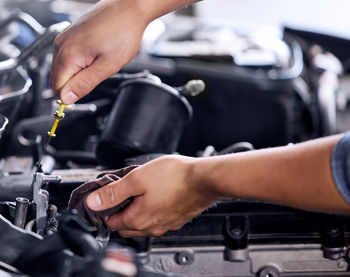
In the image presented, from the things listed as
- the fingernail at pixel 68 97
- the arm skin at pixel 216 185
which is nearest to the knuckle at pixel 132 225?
the arm skin at pixel 216 185

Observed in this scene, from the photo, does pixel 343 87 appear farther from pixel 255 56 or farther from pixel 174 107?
pixel 174 107

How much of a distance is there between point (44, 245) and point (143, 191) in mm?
204

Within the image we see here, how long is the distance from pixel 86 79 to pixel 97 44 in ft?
0.26

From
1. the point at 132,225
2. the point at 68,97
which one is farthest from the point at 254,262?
the point at 68,97

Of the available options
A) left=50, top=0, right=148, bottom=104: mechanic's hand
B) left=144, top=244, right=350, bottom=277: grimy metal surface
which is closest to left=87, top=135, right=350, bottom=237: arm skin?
left=144, top=244, right=350, bottom=277: grimy metal surface

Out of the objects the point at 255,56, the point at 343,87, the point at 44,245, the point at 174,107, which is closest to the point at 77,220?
the point at 44,245

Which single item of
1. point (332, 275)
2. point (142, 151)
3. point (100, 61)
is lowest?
point (332, 275)

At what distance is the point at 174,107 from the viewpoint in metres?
1.24

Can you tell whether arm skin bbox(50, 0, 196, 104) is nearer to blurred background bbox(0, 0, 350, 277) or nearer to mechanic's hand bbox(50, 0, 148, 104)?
mechanic's hand bbox(50, 0, 148, 104)

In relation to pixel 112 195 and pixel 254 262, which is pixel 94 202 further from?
pixel 254 262

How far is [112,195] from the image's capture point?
0.89m

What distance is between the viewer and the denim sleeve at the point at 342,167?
2.40ft

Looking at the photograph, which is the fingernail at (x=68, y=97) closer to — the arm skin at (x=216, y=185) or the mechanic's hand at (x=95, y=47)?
the mechanic's hand at (x=95, y=47)

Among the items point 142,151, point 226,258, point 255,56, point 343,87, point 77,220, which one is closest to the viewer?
point 77,220
